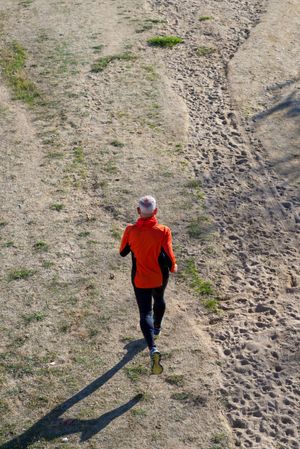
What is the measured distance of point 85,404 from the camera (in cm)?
875

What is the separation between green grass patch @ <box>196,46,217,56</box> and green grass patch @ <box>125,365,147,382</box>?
30.4 feet

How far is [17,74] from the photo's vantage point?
16406 mm

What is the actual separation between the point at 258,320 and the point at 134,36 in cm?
942

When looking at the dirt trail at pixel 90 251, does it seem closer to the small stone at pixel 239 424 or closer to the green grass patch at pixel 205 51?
the small stone at pixel 239 424

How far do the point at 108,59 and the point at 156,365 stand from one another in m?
9.32

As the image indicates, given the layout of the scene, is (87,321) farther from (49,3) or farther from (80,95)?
(49,3)

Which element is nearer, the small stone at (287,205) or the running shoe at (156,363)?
the running shoe at (156,363)

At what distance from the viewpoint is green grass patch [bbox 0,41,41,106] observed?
1557 cm

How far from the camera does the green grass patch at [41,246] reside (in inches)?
445

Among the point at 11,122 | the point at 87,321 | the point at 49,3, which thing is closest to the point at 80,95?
the point at 11,122

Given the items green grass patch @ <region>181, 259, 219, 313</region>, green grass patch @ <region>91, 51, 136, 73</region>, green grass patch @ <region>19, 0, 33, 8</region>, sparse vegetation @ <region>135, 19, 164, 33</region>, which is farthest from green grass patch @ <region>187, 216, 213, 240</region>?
green grass patch @ <region>19, 0, 33, 8</region>

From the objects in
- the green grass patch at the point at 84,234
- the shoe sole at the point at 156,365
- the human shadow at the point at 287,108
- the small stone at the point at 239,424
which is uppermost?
the shoe sole at the point at 156,365

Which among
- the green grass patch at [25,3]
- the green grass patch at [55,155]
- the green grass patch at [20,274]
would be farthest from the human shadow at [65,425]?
the green grass patch at [25,3]

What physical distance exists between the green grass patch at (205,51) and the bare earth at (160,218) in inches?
1.8
